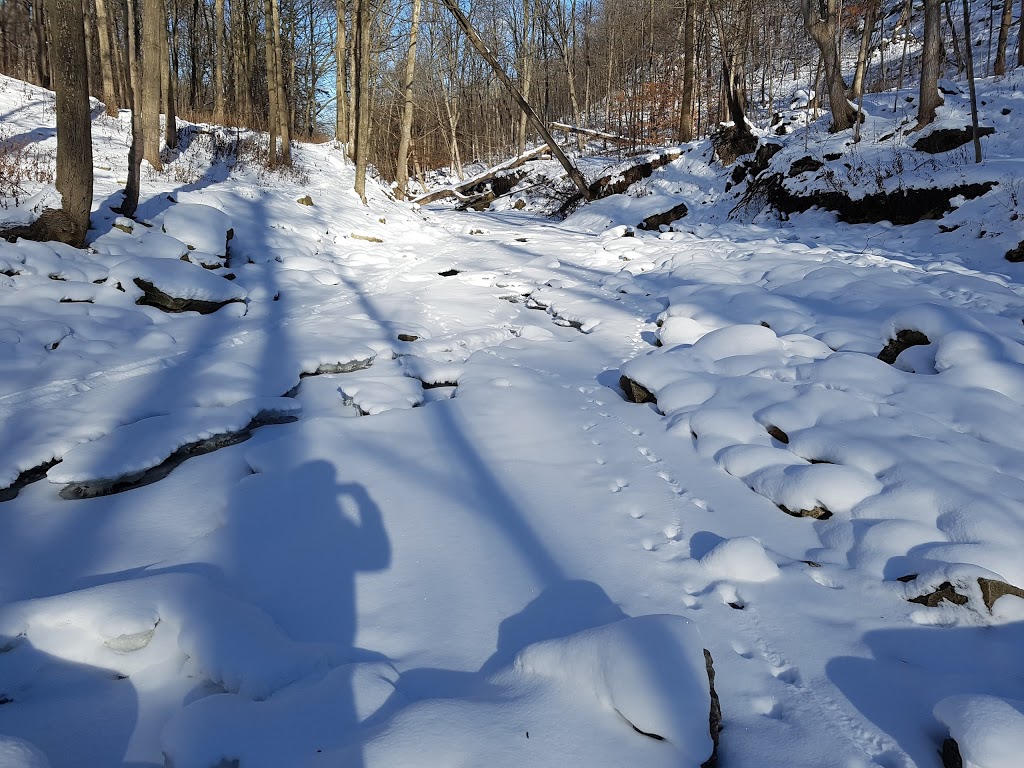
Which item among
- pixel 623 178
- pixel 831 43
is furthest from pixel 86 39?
pixel 831 43

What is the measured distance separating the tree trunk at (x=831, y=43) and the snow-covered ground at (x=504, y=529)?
26.8 feet

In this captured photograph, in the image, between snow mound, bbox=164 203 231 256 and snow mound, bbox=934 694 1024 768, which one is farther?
snow mound, bbox=164 203 231 256

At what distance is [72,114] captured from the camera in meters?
5.84

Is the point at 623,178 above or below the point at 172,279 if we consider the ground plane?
above

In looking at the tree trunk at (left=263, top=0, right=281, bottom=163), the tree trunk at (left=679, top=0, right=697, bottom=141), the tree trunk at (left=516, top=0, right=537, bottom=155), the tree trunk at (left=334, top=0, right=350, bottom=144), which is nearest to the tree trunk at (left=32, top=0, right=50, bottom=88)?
the tree trunk at (left=334, top=0, right=350, bottom=144)

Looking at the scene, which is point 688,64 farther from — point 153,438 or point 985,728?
point 985,728

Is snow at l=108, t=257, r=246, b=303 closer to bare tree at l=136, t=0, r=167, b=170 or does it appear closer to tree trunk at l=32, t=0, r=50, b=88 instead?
bare tree at l=136, t=0, r=167, b=170

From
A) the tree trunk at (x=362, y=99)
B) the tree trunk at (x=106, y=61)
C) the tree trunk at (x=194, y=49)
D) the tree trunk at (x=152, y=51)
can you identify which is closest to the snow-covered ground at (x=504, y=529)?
the tree trunk at (x=152, y=51)

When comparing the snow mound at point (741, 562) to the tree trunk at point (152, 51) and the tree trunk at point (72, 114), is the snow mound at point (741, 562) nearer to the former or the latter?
the tree trunk at point (72, 114)

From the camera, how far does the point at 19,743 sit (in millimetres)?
1454

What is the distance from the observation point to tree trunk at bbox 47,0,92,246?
562 cm

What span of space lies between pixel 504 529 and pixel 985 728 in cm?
181

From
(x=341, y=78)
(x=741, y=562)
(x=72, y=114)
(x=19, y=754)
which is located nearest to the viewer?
(x=19, y=754)

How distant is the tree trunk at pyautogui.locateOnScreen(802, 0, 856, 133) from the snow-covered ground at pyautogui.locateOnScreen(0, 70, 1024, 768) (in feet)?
26.8
